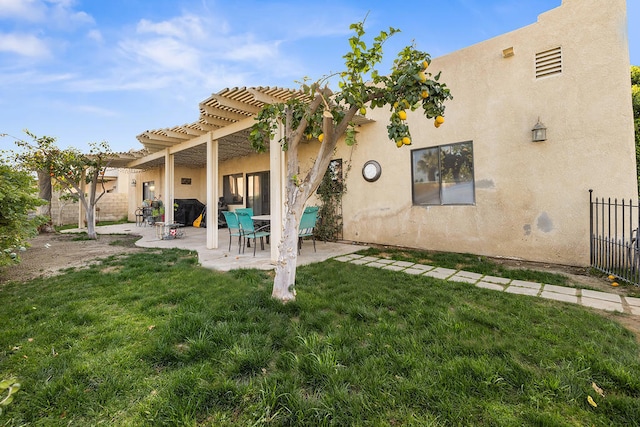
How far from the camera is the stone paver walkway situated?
9.27ft

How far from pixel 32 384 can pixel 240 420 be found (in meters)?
1.33

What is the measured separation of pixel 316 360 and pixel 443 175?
4.87 m

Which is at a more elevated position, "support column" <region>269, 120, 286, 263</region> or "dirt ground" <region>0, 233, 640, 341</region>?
"support column" <region>269, 120, 286, 263</region>

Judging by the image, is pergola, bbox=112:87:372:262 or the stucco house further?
pergola, bbox=112:87:372:262

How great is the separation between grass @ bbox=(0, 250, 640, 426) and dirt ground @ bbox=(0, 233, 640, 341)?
3.15ft

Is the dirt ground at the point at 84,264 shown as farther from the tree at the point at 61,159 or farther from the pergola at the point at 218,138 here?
the pergola at the point at 218,138

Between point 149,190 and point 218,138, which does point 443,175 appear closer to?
point 218,138

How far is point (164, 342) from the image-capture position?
2119 mm

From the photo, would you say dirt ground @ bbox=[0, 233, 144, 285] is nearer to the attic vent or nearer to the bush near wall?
the bush near wall

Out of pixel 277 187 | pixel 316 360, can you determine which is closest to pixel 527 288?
pixel 316 360

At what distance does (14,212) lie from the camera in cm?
348

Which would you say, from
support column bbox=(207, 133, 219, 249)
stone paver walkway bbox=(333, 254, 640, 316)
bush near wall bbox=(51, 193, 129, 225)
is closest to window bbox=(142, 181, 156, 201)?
bush near wall bbox=(51, 193, 129, 225)

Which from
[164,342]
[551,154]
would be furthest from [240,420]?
[551,154]

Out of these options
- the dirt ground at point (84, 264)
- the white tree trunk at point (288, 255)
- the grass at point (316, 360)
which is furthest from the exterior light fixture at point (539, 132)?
the white tree trunk at point (288, 255)
